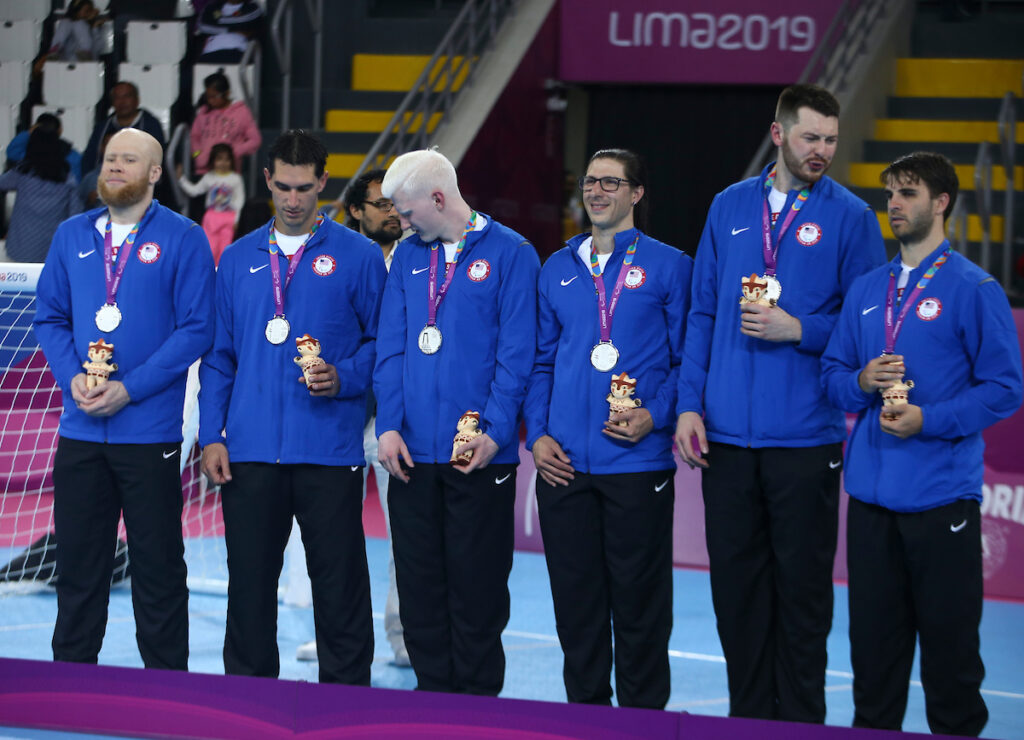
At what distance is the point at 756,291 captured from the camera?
403 cm

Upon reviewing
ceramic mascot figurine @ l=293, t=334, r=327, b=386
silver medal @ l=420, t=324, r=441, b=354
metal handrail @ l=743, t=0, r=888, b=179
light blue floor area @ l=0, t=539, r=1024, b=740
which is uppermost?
metal handrail @ l=743, t=0, r=888, b=179

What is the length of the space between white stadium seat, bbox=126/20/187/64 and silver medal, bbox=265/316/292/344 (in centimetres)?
892

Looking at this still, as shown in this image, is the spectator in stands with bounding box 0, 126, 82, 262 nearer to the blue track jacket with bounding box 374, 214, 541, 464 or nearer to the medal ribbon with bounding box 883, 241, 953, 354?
the blue track jacket with bounding box 374, 214, 541, 464

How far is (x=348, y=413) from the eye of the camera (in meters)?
4.48

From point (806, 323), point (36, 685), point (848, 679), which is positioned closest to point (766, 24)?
point (848, 679)

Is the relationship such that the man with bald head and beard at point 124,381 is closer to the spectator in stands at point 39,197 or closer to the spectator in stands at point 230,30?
the spectator in stands at point 39,197

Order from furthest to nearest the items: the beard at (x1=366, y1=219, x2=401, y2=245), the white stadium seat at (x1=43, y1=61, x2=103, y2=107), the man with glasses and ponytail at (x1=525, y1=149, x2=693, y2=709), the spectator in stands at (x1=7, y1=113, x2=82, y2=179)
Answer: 1. the white stadium seat at (x1=43, y1=61, x2=103, y2=107)
2. the spectator in stands at (x1=7, y1=113, x2=82, y2=179)
3. the beard at (x1=366, y1=219, x2=401, y2=245)
4. the man with glasses and ponytail at (x1=525, y1=149, x2=693, y2=709)

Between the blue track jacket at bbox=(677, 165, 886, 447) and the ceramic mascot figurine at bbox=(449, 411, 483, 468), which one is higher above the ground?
the blue track jacket at bbox=(677, 165, 886, 447)

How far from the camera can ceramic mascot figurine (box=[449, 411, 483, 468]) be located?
4223 millimetres

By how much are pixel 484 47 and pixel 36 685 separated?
980 cm

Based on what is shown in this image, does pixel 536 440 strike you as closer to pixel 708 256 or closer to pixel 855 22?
pixel 708 256

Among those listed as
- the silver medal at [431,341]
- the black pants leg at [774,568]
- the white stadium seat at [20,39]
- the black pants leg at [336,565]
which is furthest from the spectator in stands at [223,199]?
the black pants leg at [774,568]

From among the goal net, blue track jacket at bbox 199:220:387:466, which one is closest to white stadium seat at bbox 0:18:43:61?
the goal net

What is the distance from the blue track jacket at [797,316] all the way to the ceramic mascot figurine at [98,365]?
1911 millimetres
